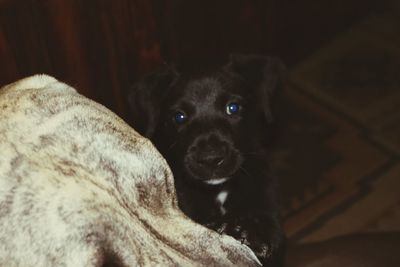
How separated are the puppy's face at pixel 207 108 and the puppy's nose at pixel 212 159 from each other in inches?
1.7

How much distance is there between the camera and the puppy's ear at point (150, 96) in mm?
2617

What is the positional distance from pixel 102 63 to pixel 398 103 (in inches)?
72.6

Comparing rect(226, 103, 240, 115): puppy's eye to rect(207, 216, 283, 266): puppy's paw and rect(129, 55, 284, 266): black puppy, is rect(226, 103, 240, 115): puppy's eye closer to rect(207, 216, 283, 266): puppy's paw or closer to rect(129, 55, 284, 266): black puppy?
rect(129, 55, 284, 266): black puppy

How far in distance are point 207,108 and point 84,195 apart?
1294 mm

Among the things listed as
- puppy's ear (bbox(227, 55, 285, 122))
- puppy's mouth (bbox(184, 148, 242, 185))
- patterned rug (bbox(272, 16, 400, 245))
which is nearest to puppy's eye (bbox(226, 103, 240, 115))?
puppy's ear (bbox(227, 55, 285, 122))

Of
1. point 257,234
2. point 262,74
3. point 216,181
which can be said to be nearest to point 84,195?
point 257,234

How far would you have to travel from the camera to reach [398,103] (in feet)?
12.2

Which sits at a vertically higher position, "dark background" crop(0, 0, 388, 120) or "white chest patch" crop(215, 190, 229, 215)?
"dark background" crop(0, 0, 388, 120)

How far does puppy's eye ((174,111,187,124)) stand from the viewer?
263 centimetres

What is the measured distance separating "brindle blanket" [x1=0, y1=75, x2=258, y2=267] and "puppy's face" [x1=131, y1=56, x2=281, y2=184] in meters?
0.88

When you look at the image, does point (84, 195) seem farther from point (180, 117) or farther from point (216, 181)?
point (180, 117)

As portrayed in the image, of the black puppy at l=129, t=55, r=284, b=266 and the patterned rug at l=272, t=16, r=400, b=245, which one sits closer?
the black puppy at l=129, t=55, r=284, b=266

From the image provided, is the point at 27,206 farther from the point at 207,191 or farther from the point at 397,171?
the point at 397,171

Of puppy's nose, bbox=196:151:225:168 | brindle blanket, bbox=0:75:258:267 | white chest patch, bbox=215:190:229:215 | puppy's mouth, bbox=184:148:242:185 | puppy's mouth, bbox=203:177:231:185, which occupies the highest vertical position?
brindle blanket, bbox=0:75:258:267
